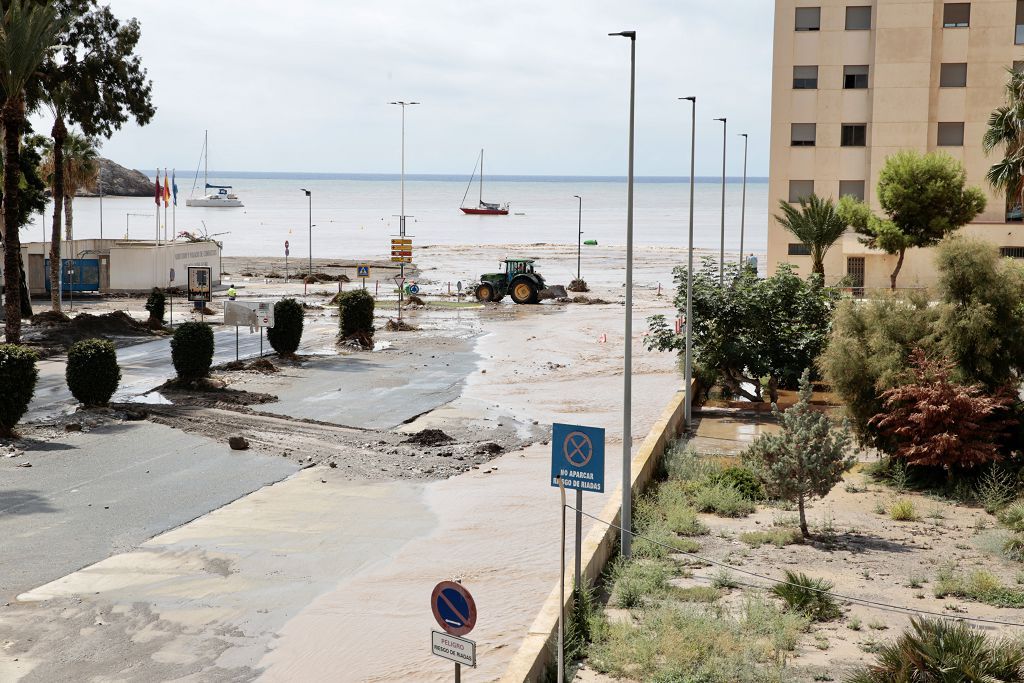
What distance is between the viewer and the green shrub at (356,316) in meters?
40.8

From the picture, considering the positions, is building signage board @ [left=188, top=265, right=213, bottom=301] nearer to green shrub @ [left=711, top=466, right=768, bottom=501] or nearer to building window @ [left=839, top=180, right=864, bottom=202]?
green shrub @ [left=711, top=466, right=768, bottom=501]


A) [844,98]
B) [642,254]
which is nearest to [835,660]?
[844,98]

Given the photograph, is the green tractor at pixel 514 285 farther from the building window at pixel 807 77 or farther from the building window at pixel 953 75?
the building window at pixel 953 75

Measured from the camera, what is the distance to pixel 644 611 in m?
14.2

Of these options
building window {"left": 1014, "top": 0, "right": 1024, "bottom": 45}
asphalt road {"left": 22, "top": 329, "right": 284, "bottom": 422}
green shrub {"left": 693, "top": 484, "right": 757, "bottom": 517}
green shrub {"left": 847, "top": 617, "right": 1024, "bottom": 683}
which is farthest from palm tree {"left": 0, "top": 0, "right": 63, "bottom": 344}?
building window {"left": 1014, "top": 0, "right": 1024, "bottom": 45}

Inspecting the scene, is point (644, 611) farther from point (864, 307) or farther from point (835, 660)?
point (864, 307)

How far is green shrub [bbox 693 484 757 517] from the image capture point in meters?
19.5

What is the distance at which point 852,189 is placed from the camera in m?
63.8

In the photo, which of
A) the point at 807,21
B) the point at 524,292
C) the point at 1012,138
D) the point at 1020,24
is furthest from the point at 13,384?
the point at 1020,24

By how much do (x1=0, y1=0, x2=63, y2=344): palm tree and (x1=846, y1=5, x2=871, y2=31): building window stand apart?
4212 cm

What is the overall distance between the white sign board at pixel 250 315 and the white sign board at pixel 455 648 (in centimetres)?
2750

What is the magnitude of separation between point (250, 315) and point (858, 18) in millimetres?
41040

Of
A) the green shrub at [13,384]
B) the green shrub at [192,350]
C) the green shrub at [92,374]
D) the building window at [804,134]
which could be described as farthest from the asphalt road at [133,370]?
the building window at [804,134]

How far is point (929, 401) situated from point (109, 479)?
49.8 feet
